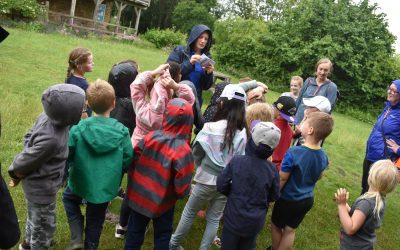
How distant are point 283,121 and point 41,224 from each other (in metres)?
2.60

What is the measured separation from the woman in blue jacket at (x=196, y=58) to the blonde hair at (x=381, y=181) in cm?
228

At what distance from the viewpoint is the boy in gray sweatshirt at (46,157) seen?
8.74 ft

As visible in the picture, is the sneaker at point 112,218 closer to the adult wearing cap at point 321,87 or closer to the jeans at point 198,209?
the jeans at point 198,209

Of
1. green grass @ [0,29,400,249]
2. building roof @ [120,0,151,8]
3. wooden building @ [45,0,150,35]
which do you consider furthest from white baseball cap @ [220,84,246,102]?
building roof @ [120,0,151,8]

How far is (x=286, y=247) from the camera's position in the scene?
361 centimetres

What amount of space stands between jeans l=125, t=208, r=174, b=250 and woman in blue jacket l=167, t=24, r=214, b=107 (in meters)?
1.94

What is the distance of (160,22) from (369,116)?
1220 inches

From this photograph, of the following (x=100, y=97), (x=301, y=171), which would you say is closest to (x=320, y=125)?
(x=301, y=171)

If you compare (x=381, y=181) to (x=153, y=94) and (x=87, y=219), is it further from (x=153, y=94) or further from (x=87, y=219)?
(x=87, y=219)

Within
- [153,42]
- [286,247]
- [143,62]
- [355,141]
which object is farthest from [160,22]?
[286,247]

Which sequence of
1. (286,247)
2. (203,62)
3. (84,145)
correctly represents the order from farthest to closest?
(203,62) → (286,247) → (84,145)

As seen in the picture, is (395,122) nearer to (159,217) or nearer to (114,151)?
(159,217)

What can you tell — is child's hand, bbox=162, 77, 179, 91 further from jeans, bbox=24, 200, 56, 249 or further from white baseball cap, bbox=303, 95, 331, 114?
white baseball cap, bbox=303, 95, 331, 114

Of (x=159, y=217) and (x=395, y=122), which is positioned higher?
(x=395, y=122)
